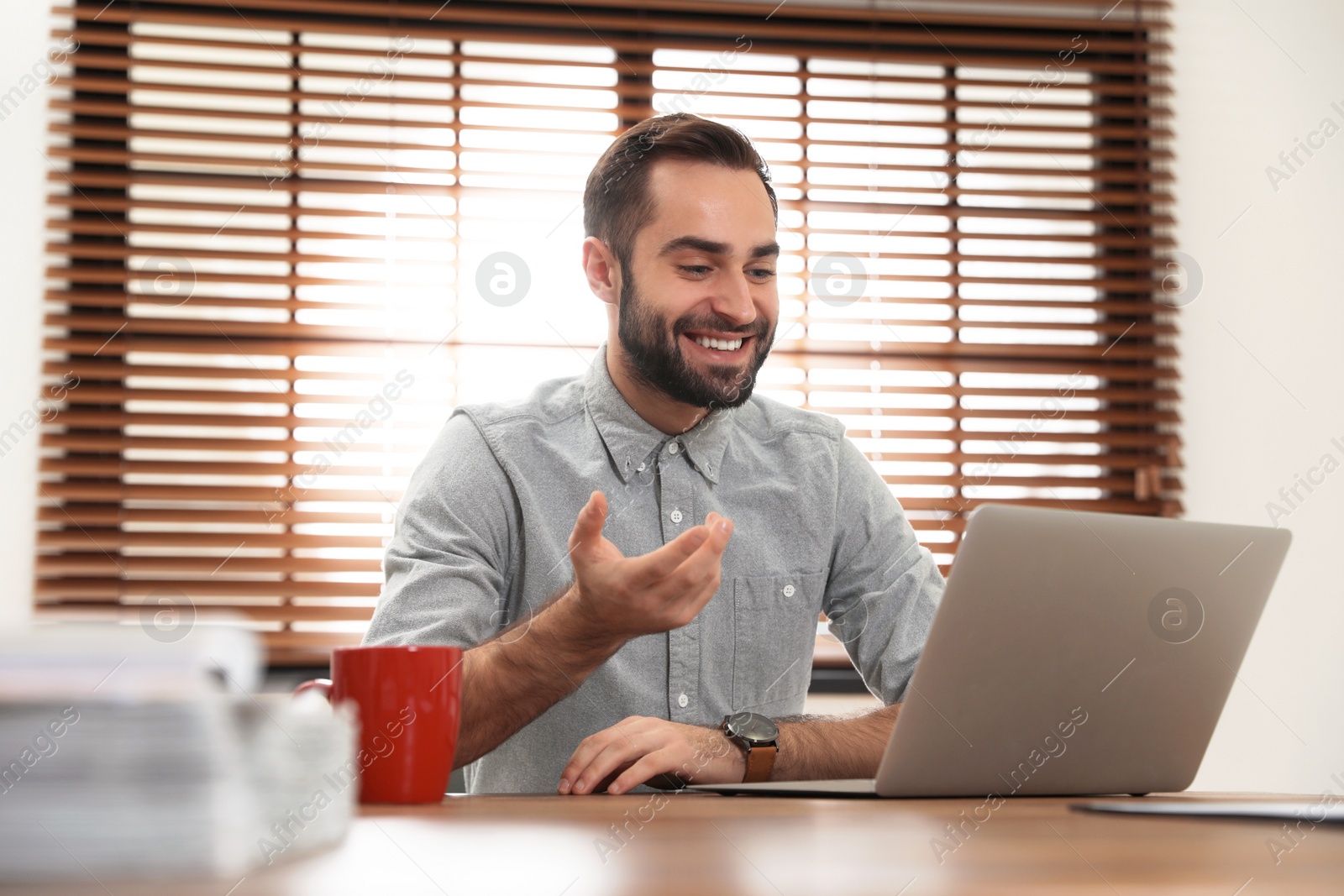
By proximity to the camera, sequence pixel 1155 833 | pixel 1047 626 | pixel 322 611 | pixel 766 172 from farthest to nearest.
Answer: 1. pixel 322 611
2. pixel 766 172
3. pixel 1047 626
4. pixel 1155 833

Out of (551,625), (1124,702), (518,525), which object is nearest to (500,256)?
(518,525)

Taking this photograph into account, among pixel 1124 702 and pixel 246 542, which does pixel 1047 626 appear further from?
pixel 246 542

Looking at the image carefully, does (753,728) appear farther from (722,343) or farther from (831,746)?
(722,343)

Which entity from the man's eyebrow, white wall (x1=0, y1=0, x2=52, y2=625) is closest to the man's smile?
the man's eyebrow

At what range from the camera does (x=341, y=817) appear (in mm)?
410

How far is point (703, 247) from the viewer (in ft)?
4.73

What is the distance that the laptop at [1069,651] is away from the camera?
0.74 metres

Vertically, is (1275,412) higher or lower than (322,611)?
higher

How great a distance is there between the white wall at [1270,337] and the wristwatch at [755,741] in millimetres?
1297

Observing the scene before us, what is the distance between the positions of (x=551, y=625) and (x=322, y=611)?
1.23m

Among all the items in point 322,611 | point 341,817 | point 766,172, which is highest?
point 766,172

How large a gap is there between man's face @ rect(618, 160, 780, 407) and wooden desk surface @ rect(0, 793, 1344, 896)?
0.80 meters

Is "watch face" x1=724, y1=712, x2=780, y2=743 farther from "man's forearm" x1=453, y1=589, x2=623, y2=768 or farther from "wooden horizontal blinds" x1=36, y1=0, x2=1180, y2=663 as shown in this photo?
"wooden horizontal blinds" x1=36, y1=0, x2=1180, y2=663

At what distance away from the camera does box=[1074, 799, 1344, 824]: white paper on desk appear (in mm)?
609
